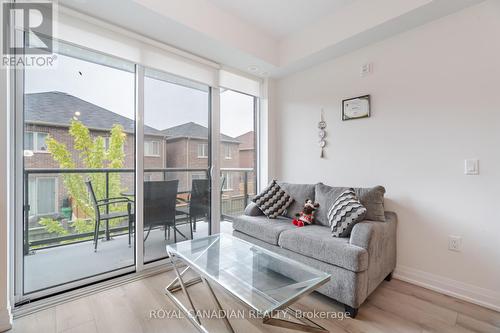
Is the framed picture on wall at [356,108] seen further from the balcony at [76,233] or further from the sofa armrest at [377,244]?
the balcony at [76,233]

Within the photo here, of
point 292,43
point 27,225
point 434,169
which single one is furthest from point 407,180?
point 27,225

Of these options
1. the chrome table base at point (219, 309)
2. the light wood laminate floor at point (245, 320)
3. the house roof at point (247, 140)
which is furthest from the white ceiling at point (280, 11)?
the light wood laminate floor at point (245, 320)

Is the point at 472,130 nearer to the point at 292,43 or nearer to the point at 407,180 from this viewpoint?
the point at 407,180

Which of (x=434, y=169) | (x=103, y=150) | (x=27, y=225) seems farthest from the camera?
(x=103, y=150)

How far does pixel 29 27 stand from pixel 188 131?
1.59 metres

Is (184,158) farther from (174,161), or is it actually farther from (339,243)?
(339,243)

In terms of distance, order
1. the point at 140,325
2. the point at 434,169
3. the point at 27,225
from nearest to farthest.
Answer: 1. the point at 140,325
2. the point at 27,225
3. the point at 434,169

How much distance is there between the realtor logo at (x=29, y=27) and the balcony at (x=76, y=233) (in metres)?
1.00

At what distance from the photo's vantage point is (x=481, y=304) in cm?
189

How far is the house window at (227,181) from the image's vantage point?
3299 millimetres

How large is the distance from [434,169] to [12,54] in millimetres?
3696

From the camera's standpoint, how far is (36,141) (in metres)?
1.97

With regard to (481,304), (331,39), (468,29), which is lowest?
(481,304)

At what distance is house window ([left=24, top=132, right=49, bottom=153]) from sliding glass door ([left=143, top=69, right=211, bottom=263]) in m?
0.83
